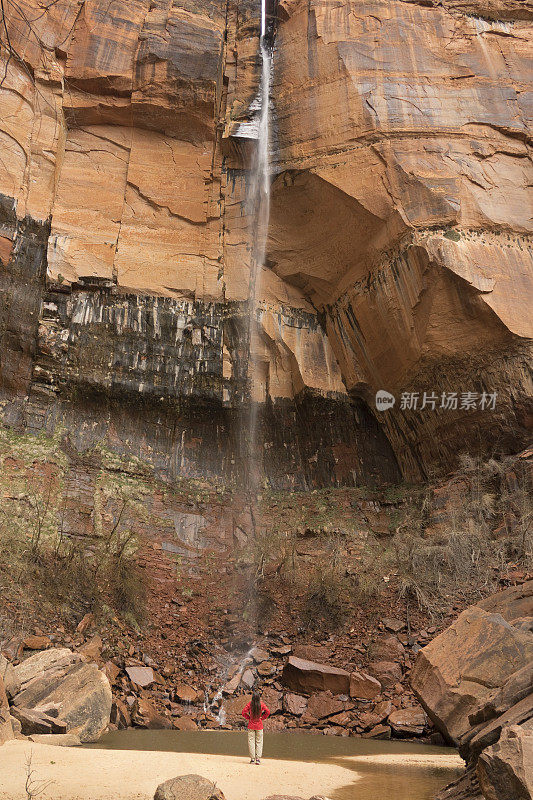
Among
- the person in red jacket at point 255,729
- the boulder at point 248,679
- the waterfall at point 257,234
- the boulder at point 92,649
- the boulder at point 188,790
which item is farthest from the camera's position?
the waterfall at point 257,234

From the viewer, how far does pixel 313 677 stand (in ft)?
34.6

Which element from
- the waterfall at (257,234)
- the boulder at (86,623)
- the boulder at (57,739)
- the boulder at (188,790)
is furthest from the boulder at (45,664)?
the waterfall at (257,234)

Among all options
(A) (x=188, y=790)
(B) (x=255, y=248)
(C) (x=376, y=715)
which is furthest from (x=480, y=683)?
(B) (x=255, y=248)

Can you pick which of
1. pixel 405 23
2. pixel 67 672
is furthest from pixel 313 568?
pixel 405 23

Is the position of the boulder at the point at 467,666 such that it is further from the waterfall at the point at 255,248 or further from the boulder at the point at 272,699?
the waterfall at the point at 255,248

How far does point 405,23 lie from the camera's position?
1655 centimetres

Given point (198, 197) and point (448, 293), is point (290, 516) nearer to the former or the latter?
point (448, 293)

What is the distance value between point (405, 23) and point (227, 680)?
16.3m

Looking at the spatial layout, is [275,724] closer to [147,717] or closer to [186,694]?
[186,694]

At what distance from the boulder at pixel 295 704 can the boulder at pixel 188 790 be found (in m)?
6.13

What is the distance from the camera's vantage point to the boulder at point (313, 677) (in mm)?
10344

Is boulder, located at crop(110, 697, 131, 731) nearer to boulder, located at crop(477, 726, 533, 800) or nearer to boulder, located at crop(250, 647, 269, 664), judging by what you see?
boulder, located at crop(250, 647, 269, 664)

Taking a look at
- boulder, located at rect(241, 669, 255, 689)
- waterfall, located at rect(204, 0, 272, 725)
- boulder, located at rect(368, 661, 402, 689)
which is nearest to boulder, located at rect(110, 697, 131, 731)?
boulder, located at rect(241, 669, 255, 689)

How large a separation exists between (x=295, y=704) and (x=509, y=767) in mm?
7149
